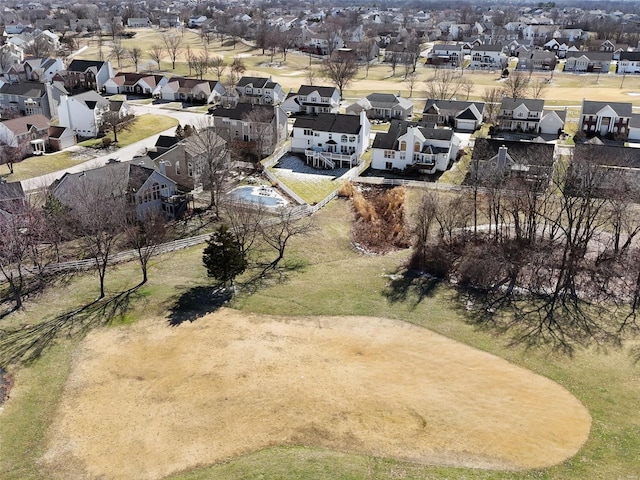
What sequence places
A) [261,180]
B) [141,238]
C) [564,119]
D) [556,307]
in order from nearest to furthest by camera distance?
[556,307] < [141,238] < [261,180] < [564,119]

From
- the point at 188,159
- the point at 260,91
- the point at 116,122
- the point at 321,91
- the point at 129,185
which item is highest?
the point at 321,91

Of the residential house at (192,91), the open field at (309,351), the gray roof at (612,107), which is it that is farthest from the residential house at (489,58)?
the open field at (309,351)

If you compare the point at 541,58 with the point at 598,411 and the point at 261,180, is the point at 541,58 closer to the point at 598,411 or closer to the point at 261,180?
the point at 261,180

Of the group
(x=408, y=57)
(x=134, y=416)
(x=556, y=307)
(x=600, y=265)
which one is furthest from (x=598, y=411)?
(x=408, y=57)

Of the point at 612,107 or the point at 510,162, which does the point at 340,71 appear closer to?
the point at 612,107

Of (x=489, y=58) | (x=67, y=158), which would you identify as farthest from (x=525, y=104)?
(x=67, y=158)

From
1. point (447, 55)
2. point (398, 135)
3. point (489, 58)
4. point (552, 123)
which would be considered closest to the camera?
point (398, 135)

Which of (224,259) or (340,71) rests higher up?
(340,71)
